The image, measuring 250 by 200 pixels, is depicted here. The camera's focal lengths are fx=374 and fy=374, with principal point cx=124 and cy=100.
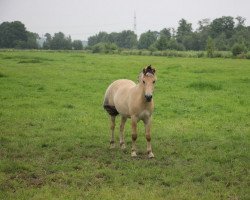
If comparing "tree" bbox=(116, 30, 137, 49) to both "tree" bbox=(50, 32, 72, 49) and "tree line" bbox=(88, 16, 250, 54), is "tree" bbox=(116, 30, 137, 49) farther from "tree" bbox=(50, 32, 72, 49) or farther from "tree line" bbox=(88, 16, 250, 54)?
"tree" bbox=(50, 32, 72, 49)

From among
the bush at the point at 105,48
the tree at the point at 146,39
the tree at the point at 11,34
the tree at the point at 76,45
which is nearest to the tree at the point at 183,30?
Answer: the tree at the point at 146,39

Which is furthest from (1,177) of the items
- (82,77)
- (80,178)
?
(82,77)

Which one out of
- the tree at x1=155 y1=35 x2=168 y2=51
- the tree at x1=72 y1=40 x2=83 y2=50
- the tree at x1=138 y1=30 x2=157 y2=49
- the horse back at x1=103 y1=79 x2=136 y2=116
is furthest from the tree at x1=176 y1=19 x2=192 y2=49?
the horse back at x1=103 y1=79 x2=136 y2=116

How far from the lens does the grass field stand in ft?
23.2

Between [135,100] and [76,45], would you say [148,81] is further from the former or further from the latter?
[76,45]

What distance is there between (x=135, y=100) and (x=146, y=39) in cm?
10357

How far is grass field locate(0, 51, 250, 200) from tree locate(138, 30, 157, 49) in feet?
Answer: 303

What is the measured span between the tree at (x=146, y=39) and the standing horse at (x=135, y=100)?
332ft

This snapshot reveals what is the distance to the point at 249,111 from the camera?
14.9 meters

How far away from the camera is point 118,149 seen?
32.9ft

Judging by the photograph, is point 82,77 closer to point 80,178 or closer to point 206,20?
point 80,178

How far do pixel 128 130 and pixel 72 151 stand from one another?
296 cm

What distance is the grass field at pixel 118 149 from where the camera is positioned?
7070 mm

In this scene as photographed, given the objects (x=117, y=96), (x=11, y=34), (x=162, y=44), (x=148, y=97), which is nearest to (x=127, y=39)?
(x=11, y=34)
